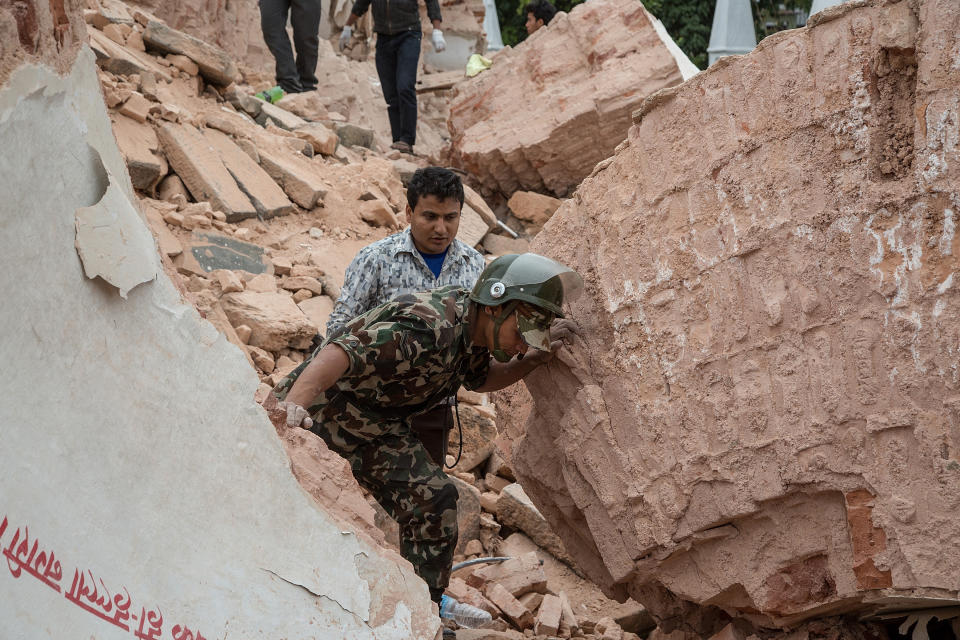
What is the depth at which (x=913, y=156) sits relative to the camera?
8.56 ft

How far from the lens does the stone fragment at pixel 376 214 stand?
23.2ft

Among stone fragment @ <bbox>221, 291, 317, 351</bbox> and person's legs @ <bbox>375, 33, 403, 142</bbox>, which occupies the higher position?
person's legs @ <bbox>375, 33, 403, 142</bbox>

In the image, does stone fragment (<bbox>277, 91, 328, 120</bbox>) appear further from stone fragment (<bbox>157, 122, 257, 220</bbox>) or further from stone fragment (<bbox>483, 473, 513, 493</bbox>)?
stone fragment (<bbox>483, 473, 513, 493</bbox>)

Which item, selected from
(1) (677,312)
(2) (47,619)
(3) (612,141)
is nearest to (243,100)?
(3) (612,141)

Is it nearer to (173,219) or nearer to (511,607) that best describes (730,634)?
(511,607)

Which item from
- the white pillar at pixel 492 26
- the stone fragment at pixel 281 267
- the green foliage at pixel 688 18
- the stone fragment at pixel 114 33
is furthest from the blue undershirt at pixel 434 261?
the green foliage at pixel 688 18

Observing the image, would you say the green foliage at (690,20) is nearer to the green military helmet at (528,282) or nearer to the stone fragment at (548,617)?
the stone fragment at (548,617)

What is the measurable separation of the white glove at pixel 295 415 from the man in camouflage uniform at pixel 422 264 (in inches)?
39.0

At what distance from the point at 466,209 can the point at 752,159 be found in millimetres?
4824

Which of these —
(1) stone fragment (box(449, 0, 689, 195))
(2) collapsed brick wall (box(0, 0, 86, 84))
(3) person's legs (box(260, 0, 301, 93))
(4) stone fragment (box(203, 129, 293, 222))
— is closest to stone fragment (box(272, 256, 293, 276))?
(4) stone fragment (box(203, 129, 293, 222))

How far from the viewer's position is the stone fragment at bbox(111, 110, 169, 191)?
6152mm

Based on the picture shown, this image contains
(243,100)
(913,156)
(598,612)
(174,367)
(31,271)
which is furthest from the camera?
(243,100)

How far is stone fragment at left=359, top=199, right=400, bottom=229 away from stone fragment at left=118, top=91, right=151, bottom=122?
1.64 meters

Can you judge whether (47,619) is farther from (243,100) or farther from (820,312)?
(243,100)
